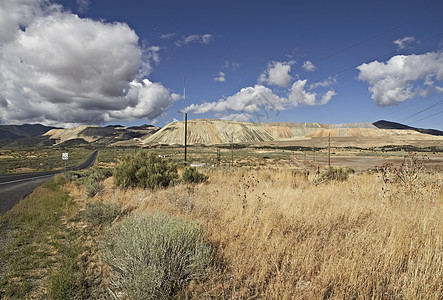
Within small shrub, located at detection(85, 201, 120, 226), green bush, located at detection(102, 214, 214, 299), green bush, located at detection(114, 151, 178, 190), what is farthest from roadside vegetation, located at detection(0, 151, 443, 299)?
green bush, located at detection(114, 151, 178, 190)

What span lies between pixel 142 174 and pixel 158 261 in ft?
26.3

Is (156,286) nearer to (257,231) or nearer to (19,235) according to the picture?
(257,231)

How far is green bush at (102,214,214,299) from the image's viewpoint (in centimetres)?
261

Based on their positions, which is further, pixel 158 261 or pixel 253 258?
pixel 253 258

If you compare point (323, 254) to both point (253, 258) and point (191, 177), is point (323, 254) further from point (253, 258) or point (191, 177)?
point (191, 177)

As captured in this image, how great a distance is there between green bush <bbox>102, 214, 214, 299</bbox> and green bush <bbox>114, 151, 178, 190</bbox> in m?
6.49

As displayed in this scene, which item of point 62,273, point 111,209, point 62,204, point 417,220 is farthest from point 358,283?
point 62,204

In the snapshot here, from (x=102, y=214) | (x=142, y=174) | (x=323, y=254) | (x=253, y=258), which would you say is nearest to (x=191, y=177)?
(x=142, y=174)

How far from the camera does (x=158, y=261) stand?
111 inches

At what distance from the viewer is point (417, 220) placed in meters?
4.31

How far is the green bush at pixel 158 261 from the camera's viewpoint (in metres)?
2.61

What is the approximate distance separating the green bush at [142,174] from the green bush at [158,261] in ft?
21.3

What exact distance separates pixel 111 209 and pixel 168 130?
168m

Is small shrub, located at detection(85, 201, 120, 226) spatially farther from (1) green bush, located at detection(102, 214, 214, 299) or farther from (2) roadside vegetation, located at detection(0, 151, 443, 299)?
(1) green bush, located at detection(102, 214, 214, 299)
